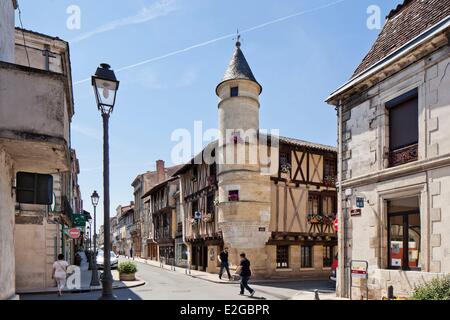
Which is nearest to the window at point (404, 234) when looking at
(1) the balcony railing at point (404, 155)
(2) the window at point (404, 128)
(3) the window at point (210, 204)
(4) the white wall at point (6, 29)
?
(1) the balcony railing at point (404, 155)

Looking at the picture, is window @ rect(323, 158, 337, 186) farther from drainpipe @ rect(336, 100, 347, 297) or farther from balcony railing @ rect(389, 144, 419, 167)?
balcony railing @ rect(389, 144, 419, 167)

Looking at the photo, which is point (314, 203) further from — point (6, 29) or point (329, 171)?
point (6, 29)

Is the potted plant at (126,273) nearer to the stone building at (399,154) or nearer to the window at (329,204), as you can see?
the stone building at (399,154)

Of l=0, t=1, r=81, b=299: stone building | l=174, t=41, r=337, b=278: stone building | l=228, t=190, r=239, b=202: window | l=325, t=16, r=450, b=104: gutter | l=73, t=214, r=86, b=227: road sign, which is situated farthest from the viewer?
l=73, t=214, r=86, b=227: road sign

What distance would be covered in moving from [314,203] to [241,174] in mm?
5406

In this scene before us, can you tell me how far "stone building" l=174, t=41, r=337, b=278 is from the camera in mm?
20750

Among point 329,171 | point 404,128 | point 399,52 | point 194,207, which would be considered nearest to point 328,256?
point 329,171

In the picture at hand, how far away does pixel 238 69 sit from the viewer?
22.1 m

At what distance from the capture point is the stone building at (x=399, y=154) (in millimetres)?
8664

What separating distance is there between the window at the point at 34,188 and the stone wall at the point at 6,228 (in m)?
0.18

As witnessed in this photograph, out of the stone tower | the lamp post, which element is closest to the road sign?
the stone tower

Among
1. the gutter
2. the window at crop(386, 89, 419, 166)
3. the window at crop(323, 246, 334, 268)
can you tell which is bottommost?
the window at crop(323, 246, 334, 268)

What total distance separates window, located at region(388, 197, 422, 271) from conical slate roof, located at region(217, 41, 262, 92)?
13361mm
